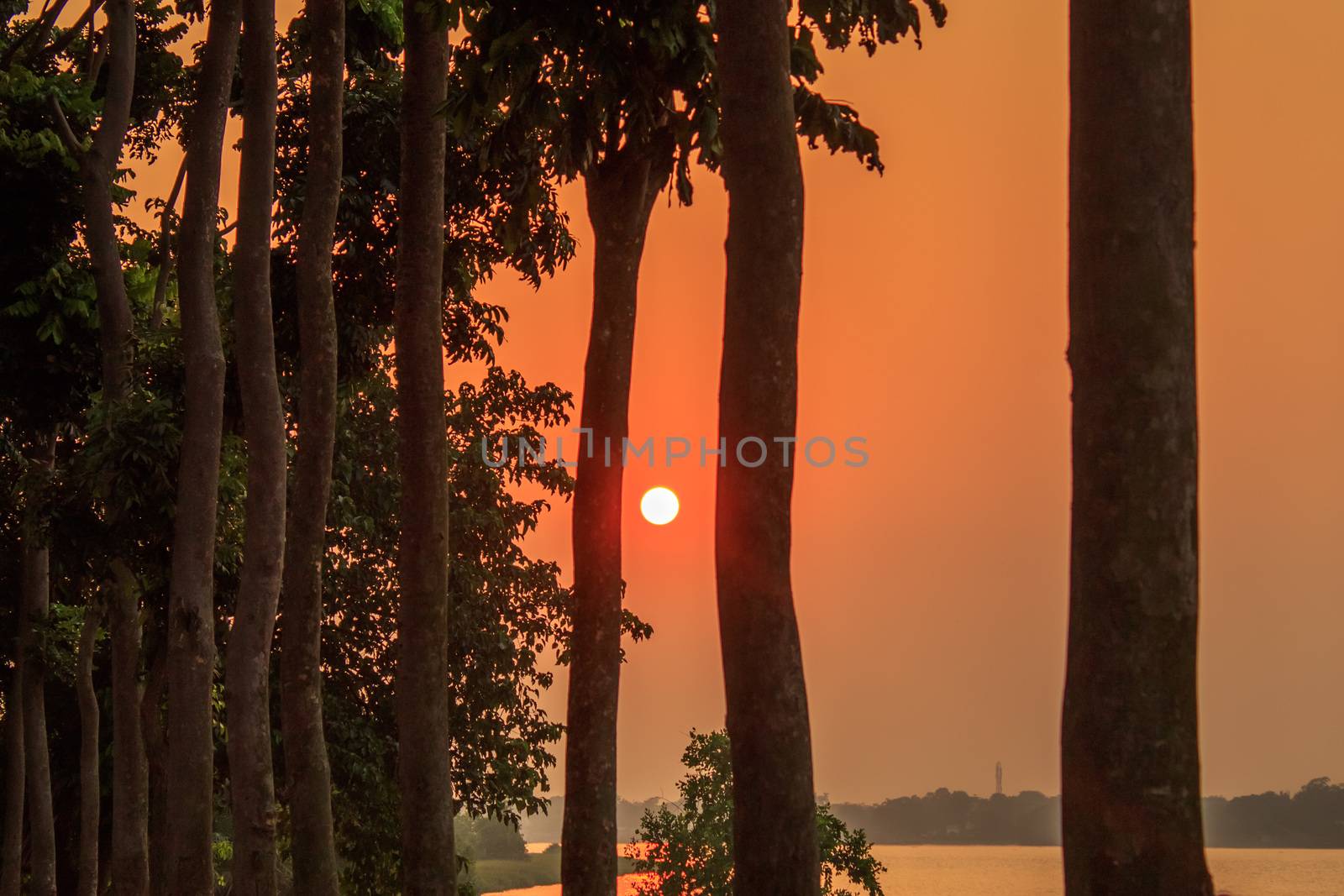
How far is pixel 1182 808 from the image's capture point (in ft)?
19.1

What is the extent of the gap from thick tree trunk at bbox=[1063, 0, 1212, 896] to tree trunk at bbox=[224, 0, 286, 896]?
10.5 metres

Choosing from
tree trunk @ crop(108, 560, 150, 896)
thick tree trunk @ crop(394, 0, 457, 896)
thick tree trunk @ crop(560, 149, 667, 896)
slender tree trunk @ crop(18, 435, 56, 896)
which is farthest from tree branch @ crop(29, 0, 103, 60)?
thick tree trunk @ crop(560, 149, 667, 896)

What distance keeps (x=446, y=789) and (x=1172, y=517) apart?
8374 millimetres

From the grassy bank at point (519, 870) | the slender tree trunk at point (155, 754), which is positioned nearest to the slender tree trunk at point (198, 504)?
the slender tree trunk at point (155, 754)

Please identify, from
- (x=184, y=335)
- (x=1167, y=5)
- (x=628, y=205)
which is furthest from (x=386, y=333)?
(x=1167, y=5)

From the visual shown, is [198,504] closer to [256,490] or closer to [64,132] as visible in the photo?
[256,490]

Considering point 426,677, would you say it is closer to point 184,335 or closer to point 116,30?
point 184,335

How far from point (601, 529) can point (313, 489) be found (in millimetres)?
3410

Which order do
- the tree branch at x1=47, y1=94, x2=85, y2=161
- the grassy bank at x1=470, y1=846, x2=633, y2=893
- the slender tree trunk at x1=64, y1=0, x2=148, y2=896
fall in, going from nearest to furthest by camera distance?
the slender tree trunk at x1=64, y1=0, x2=148, y2=896 → the tree branch at x1=47, y1=94, x2=85, y2=161 → the grassy bank at x1=470, y1=846, x2=633, y2=893

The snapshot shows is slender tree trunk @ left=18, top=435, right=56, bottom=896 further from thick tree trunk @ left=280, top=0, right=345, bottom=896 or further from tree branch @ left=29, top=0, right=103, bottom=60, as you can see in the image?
thick tree trunk @ left=280, top=0, right=345, bottom=896

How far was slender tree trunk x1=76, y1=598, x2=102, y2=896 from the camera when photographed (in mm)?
25438

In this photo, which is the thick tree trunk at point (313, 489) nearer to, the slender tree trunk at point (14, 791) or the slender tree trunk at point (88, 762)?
the slender tree trunk at point (88, 762)

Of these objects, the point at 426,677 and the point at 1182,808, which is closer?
the point at 1182,808

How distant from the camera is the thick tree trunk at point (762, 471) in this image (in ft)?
27.1
